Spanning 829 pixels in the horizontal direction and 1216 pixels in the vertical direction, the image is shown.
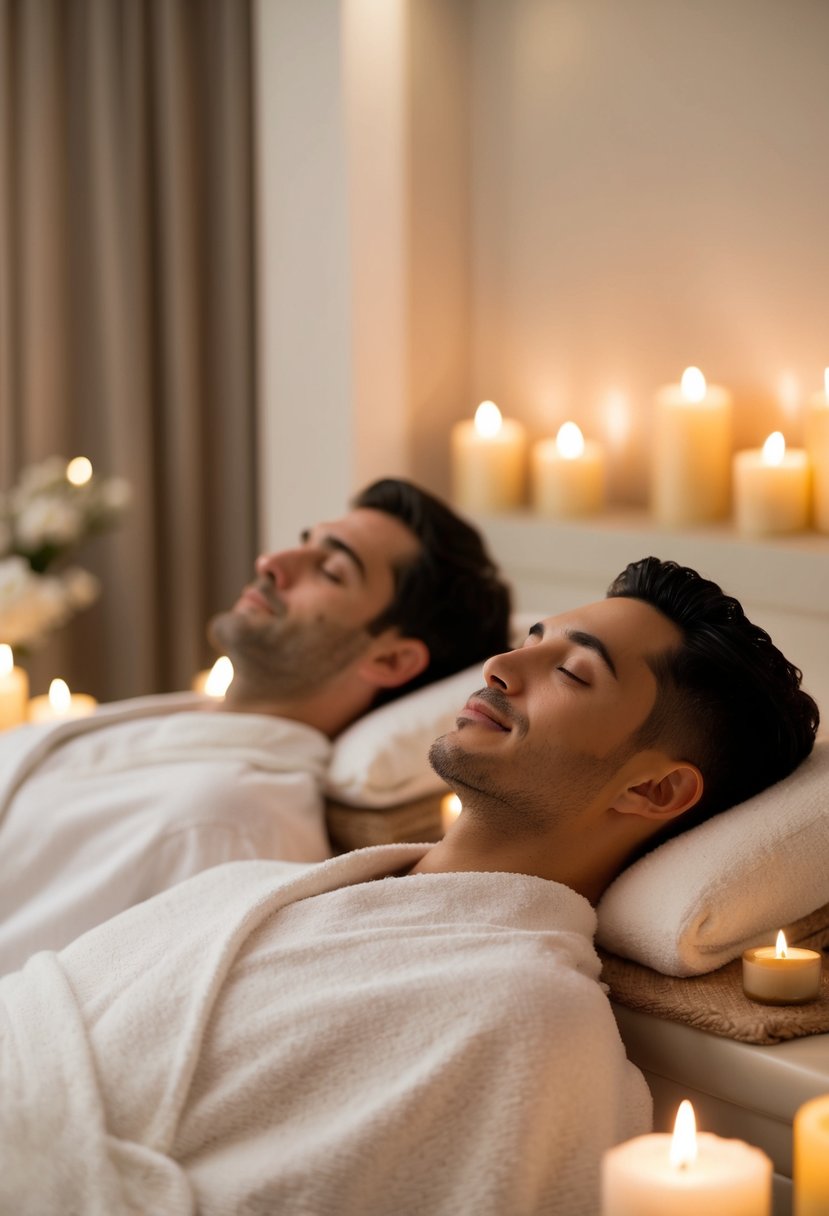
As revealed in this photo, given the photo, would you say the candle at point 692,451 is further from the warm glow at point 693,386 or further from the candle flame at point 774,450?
the candle flame at point 774,450

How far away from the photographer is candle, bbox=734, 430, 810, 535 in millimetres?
2248

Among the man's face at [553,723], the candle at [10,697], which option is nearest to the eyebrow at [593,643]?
the man's face at [553,723]

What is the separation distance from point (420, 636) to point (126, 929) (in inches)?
35.1

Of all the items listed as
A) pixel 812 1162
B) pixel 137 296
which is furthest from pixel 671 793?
pixel 137 296

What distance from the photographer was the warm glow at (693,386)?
2.36 metres

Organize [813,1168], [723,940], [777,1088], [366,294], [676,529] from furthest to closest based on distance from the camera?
[366,294], [676,529], [723,940], [777,1088], [813,1168]

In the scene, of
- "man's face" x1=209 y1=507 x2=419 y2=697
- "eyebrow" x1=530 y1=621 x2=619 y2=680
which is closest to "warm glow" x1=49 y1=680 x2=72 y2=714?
"man's face" x1=209 y1=507 x2=419 y2=697

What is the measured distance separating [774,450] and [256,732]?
3.06ft

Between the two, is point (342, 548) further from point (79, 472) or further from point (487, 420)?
point (79, 472)

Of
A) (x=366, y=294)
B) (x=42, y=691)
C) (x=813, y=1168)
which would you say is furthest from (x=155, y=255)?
(x=813, y=1168)

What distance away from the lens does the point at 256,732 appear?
2.08 m

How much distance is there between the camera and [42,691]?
348 cm

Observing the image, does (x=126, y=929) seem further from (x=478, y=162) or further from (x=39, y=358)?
(x=39, y=358)

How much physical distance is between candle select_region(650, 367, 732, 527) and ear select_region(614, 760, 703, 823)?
1.07 metres
